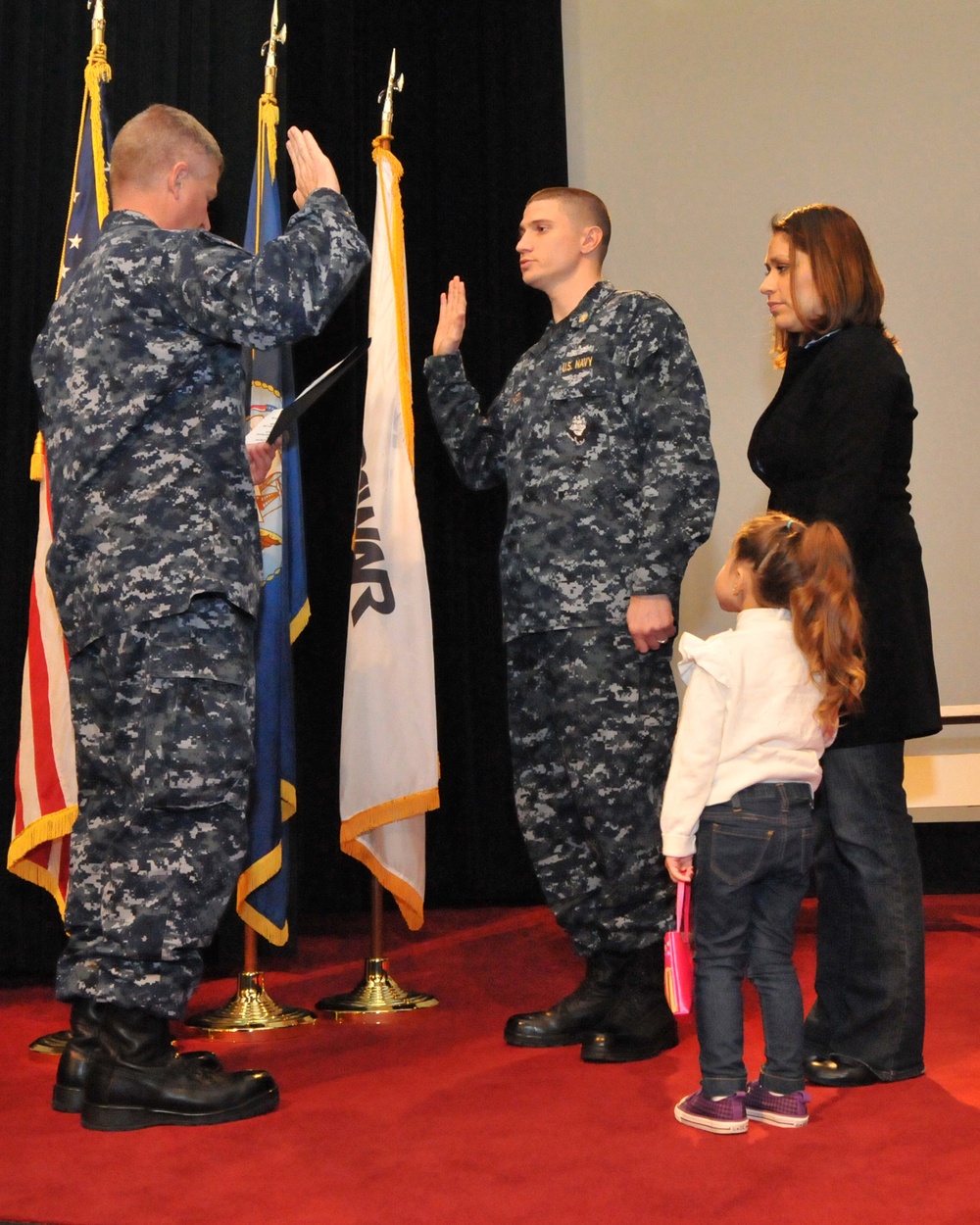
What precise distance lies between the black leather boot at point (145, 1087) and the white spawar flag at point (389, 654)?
1.05 meters

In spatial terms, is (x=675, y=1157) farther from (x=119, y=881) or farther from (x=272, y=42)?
(x=272, y=42)

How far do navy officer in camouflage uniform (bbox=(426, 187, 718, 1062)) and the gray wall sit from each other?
2214 mm

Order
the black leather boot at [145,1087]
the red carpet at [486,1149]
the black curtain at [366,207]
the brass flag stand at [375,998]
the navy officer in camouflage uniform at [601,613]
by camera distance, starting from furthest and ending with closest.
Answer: the black curtain at [366,207] → the brass flag stand at [375,998] → the navy officer in camouflage uniform at [601,613] → the black leather boot at [145,1087] → the red carpet at [486,1149]

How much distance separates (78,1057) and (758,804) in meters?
1.26

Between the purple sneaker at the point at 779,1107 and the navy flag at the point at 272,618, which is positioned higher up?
the navy flag at the point at 272,618

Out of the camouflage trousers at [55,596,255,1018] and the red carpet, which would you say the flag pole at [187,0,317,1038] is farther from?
the camouflage trousers at [55,596,255,1018]

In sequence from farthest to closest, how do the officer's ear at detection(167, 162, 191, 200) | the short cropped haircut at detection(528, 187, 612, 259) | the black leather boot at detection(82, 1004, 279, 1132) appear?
the short cropped haircut at detection(528, 187, 612, 259), the officer's ear at detection(167, 162, 191, 200), the black leather boot at detection(82, 1004, 279, 1132)

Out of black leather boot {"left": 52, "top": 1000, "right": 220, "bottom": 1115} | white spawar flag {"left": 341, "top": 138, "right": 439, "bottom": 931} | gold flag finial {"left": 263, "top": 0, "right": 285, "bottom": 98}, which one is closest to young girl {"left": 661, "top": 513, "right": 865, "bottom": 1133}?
black leather boot {"left": 52, "top": 1000, "right": 220, "bottom": 1115}

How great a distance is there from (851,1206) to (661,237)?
13.3ft

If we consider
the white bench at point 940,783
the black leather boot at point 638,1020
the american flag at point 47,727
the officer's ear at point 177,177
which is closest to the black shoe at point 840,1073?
the black leather boot at point 638,1020

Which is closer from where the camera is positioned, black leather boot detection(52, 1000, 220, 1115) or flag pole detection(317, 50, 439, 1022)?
black leather boot detection(52, 1000, 220, 1115)

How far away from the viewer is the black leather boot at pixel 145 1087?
215 centimetres

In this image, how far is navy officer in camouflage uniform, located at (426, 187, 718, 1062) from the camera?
8.67ft

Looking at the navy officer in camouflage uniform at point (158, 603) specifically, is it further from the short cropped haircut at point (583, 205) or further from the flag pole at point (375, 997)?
the flag pole at point (375, 997)
